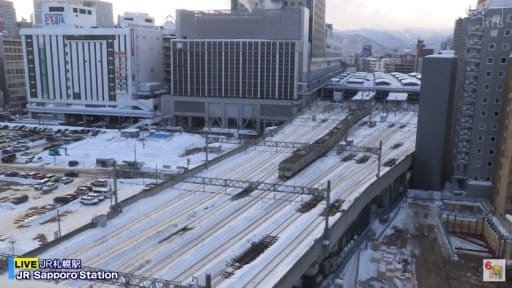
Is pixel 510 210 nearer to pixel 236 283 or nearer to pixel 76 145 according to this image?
pixel 236 283

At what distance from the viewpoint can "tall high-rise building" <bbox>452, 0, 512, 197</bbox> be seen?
136 ft

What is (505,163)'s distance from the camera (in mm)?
38250

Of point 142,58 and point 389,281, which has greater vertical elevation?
point 142,58

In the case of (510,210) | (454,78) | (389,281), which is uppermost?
(454,78)

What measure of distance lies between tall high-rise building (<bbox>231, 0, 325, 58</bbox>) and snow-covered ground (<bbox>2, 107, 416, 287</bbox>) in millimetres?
62112

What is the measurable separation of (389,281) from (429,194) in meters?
20.2

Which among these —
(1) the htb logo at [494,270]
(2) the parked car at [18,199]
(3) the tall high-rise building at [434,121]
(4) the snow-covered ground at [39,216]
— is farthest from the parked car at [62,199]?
(1) the htb logo at [494,270]

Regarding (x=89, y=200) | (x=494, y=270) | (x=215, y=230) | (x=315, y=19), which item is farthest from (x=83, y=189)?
(x=315, y=19)

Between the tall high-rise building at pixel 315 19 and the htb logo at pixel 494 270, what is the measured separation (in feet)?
244

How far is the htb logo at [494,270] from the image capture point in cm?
3072

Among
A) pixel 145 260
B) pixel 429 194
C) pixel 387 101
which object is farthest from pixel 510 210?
pixel 387 101

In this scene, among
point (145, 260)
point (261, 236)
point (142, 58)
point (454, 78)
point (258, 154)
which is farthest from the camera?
point (142, 58)

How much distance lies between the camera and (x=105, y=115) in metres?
89.1

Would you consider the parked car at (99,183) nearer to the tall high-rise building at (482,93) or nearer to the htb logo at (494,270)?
the tall high-rise building at (482,93)
